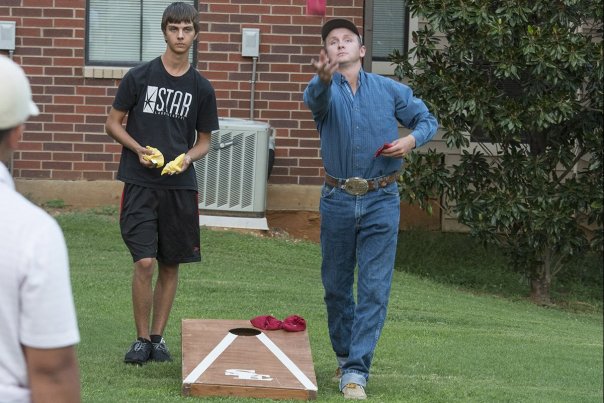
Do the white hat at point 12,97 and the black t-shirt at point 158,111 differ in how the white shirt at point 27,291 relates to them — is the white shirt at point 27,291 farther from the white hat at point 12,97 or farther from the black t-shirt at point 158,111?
the black t-shirt at point 158,111

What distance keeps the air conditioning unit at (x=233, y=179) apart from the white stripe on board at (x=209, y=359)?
229 inches

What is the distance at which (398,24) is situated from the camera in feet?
45.1

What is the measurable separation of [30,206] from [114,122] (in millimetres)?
4044

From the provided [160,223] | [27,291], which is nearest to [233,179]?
[160,223]

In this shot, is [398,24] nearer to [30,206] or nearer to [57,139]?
[57,139]

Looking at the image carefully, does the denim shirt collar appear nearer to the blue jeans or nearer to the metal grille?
the blue jeans

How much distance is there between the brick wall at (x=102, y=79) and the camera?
41.0ft

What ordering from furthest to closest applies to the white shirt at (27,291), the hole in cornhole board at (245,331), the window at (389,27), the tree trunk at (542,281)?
the window at (389,27), the tree trunk at (542,281), the hole in cornhole board at (245,331), the white shirt at (27,291)

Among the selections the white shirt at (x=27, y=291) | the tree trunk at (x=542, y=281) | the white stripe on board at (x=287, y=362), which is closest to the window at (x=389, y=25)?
the tree trunk at (x=542, y=281)

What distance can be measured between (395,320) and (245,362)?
318 cm

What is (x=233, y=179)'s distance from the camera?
40.1 ft

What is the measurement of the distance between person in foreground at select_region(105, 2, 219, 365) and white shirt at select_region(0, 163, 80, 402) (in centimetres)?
386

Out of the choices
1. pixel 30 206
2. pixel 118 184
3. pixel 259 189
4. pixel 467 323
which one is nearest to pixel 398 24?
pixel 259 189

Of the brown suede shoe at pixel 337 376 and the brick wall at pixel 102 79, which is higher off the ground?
the brick wall at pixel 102 79
